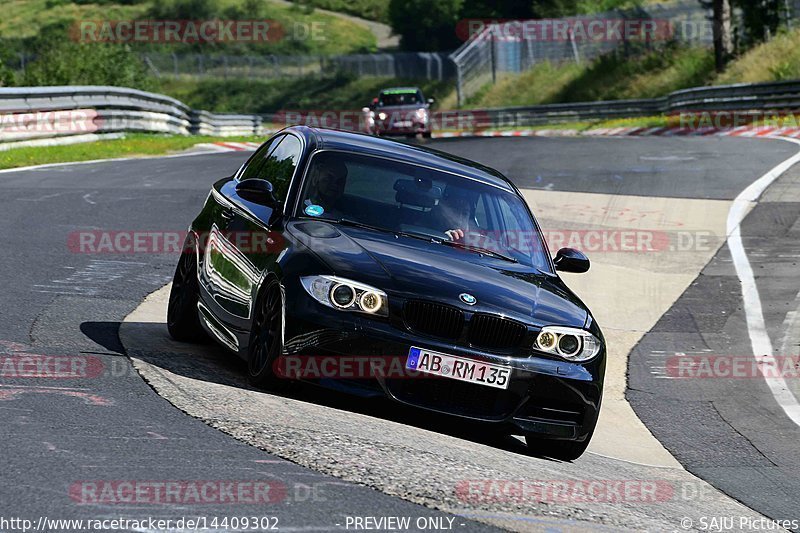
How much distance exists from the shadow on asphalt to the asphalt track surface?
0.77 ft

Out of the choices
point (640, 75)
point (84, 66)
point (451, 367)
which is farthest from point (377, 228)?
point (640, 75)

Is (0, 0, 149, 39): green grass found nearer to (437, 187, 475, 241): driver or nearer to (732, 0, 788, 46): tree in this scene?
(732, 0, 788, 46): tree

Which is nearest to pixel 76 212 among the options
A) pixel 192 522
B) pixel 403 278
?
pixel 403 278

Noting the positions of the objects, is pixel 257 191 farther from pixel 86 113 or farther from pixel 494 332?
pixel 86 113

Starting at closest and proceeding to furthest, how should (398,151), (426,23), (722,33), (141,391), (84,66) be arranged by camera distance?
(141,391) < (398,151) < (84,66) < (722,33) < (426,23)

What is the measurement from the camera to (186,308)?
8.79m

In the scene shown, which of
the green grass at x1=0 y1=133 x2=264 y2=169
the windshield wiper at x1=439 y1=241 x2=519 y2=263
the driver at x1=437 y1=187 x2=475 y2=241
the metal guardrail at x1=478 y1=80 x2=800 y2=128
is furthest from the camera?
the metal guardrail at x1=478 y1=80 x2=800 y2=128

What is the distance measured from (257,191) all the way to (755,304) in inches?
253

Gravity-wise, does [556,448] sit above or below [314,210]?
below

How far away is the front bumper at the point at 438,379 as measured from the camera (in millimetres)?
6785

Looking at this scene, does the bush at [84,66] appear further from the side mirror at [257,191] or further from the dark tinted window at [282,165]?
the side mirror at [257,191]

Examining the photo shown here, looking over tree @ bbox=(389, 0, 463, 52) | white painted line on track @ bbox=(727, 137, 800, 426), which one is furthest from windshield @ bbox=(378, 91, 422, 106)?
tree @ bbox=(389, 0, 463, 52)

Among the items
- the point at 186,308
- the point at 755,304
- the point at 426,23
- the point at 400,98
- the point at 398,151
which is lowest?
the point at 426,23

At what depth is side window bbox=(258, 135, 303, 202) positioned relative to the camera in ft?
27.3
